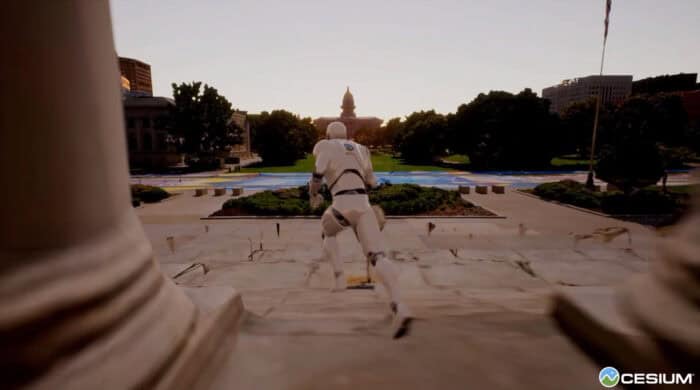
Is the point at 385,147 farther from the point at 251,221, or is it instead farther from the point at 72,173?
the point at 72,173

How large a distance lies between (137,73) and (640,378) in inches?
6508

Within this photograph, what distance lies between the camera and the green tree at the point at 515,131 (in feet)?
125

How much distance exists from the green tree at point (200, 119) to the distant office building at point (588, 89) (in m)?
103

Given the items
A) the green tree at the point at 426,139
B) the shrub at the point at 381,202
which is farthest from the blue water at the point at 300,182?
the green tree at the point at 426,139

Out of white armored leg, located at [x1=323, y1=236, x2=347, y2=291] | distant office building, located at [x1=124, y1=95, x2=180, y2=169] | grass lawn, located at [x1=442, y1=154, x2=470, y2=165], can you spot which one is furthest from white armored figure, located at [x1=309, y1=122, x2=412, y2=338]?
distant office building, located at [x1=124, y1=95, x2=180, y2=169]

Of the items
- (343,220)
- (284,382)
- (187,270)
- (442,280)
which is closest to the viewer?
(284,382)

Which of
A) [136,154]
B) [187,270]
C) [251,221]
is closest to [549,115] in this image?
[251,221]

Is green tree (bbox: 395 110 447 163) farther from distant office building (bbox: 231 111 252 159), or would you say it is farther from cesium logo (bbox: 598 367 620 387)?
cesium logo (bbox: 598 367 620 387)

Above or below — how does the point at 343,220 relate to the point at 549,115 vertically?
below

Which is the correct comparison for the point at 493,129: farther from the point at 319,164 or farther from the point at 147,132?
the point at 147,132

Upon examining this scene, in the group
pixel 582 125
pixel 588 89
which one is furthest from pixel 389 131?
pixel 588 89

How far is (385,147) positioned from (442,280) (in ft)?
350

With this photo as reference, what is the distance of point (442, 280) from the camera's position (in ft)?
23.3

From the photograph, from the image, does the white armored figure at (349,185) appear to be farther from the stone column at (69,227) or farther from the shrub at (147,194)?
the shrub at (147,194)
